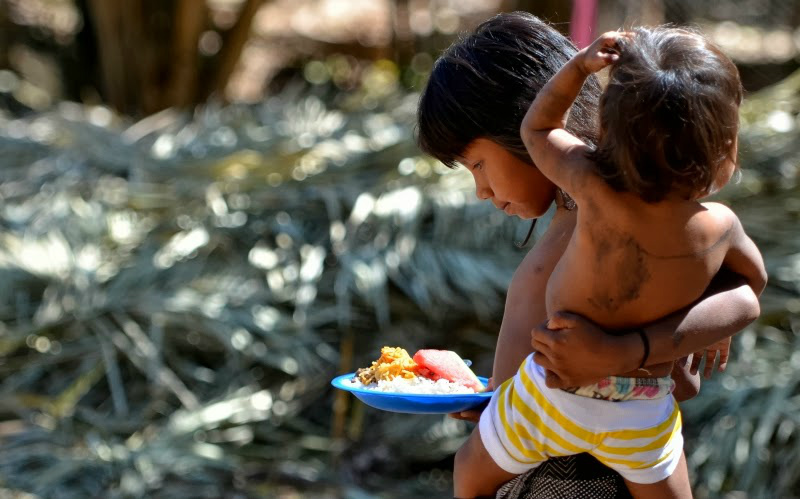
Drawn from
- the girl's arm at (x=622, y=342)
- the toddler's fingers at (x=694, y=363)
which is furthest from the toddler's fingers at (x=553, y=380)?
the toddler's fingers at (x=694, y=363)

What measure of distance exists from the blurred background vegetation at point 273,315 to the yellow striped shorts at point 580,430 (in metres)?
2.40

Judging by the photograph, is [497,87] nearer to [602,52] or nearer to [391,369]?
[602,52]

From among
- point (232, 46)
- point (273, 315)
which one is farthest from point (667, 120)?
point (232, 46)

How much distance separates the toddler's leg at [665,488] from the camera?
158 cm

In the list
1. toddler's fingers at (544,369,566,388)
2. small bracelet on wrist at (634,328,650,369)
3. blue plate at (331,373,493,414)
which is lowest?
blue plate at (331,373,493,414)

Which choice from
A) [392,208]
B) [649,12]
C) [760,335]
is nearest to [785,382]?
[760,335]

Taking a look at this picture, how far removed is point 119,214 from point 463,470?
3.10 m

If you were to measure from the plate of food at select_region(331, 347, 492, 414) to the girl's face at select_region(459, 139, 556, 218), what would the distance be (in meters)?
0.30

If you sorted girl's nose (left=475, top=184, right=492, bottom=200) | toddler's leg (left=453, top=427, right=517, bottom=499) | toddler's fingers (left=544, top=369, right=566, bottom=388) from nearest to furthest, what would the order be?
1. toddler's fingers (left=544, top=369, right=566, bottom=388)
2. toddler's leg (left=453, top=427, right=517, bottom=499)
3. girl's nose (left=475, top=184, right=492, bottom=200)

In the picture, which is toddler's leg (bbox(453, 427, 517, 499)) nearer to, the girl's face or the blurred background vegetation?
the girl's face

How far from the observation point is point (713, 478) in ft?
12.6

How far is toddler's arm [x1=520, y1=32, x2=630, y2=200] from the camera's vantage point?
145 cm

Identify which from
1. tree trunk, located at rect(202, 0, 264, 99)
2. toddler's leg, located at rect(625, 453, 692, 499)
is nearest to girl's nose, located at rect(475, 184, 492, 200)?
toddler's leg, located at rect(625, 453, 692, 499)

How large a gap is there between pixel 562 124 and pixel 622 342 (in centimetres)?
32
